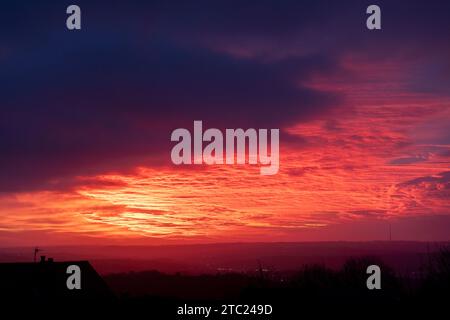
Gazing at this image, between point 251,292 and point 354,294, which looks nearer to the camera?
point 251,292

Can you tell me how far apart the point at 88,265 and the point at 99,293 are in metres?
3.96

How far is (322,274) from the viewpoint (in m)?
102

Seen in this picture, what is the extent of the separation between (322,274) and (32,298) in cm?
5414
